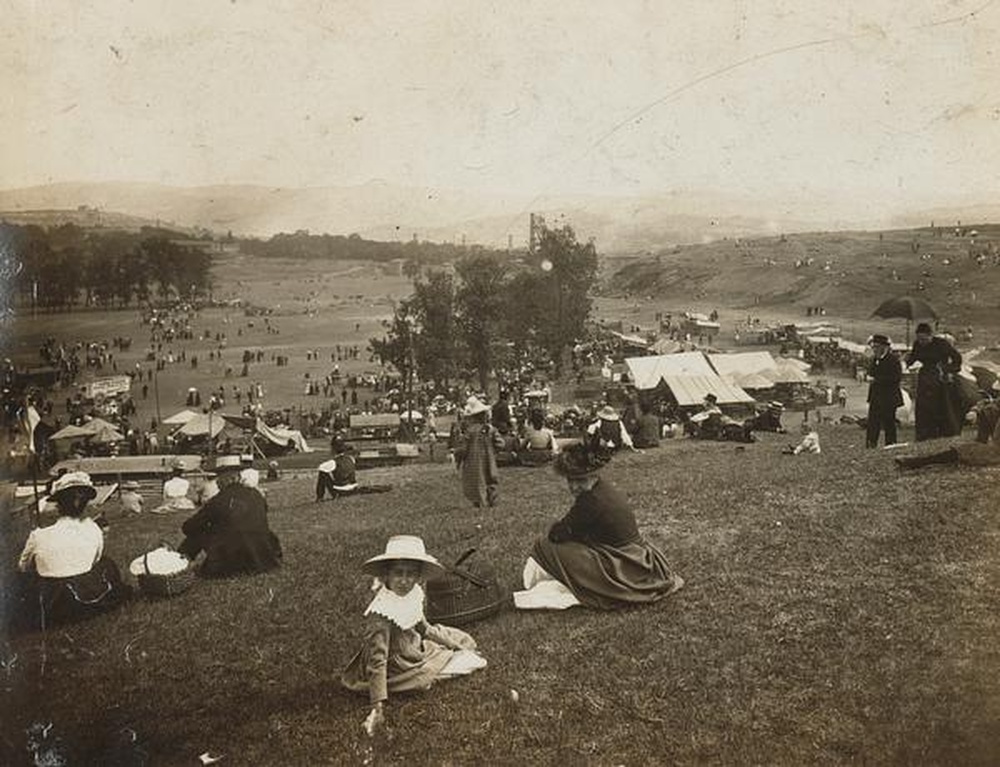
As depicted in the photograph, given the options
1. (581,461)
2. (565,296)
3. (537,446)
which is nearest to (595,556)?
(581,461)

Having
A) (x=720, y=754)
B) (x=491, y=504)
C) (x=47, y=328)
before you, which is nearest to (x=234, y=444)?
(x=47, y=328)

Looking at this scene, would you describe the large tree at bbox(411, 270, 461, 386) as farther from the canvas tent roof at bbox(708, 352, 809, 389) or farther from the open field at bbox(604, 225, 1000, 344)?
the canvas tent roof at bbox(708, 352, 809, 389)

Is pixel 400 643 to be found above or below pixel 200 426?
above

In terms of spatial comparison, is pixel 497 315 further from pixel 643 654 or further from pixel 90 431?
pixel 643 654

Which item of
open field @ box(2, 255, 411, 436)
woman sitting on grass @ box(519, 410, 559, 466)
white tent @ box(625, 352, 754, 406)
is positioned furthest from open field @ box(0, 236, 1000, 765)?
white tent @ box(625, 352, 754, 406)

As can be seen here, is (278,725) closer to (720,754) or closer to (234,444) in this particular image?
(720,754)

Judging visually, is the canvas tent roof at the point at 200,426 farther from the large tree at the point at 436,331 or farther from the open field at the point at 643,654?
the large tree at the point at 436,331
